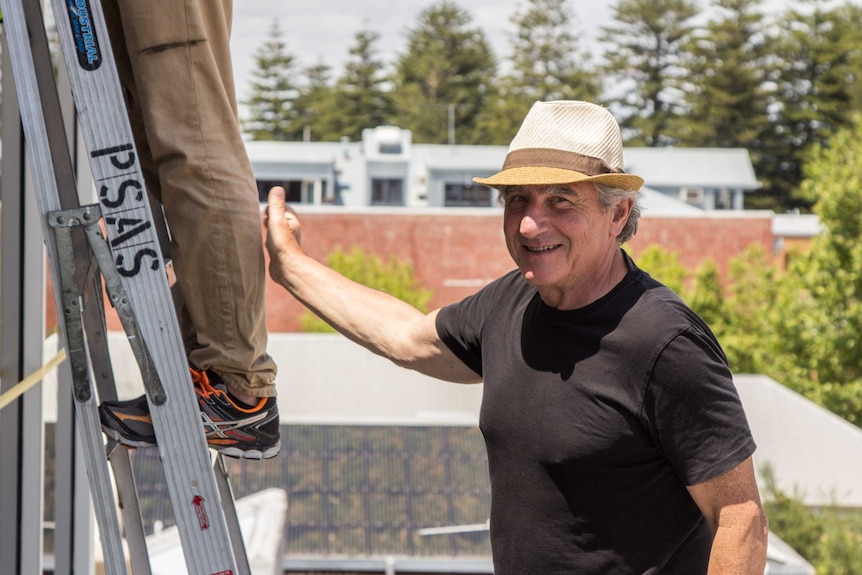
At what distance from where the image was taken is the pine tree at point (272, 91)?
5603 cm

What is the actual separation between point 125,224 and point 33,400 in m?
1.54

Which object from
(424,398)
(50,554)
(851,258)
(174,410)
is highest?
(174,410)

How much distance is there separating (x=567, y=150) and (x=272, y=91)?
5554cm

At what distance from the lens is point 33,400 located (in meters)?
3.13

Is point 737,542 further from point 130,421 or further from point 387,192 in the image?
point 387,192

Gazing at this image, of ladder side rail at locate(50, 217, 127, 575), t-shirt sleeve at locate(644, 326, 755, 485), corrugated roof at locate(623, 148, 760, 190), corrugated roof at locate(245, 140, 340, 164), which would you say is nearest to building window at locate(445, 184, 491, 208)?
corrugated roof at locate(245, 140, 340, 164)

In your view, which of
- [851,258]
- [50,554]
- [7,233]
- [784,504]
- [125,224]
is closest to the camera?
[125,224]

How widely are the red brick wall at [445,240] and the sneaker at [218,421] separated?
99.7 ft

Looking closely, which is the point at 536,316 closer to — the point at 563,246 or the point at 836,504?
the point at 563,246

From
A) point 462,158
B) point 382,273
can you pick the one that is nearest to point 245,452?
point 382,273

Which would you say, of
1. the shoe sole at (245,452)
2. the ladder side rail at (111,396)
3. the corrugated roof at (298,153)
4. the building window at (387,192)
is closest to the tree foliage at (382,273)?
the building window at (387,192)

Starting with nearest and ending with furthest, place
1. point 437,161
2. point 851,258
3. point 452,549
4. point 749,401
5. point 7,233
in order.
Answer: point 7,233
point 452,549
point 749,401
point 851,258
point 437,161

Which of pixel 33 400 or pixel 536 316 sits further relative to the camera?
pixel 33 400

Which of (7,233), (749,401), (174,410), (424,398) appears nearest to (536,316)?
(174,410)
